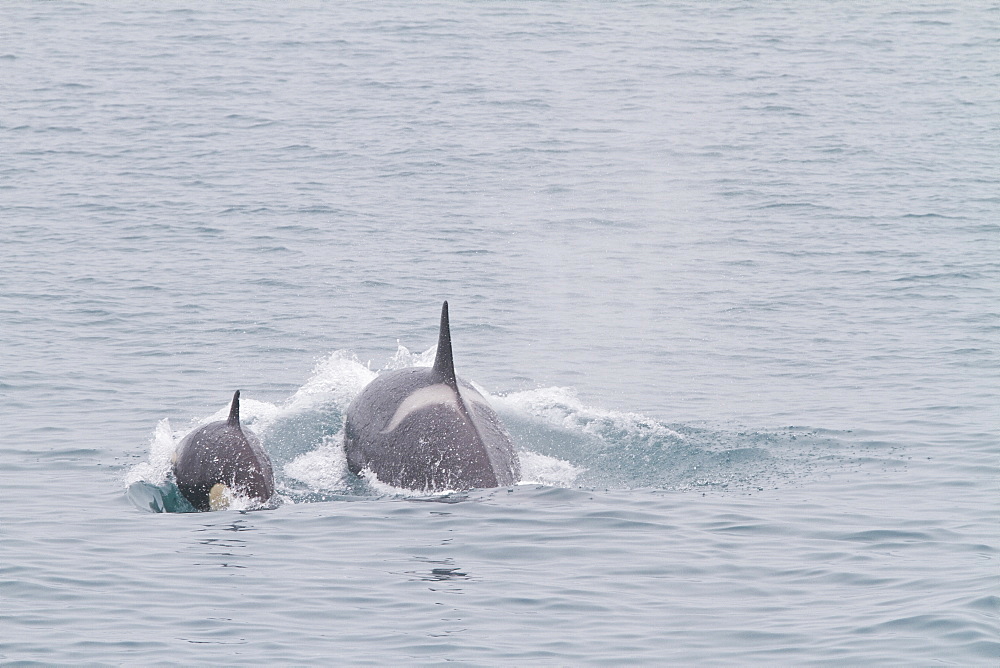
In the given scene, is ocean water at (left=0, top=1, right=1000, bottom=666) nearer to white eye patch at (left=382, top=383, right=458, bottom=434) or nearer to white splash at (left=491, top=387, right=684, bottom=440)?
white splash at (left=491, top=387, right=684, bottom=440)

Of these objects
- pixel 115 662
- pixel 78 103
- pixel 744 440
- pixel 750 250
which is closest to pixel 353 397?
pixel 744 440

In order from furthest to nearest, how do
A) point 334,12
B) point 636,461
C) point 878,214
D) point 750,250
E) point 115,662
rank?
point 334,12 → point 878,214 → point 750,250 → point 636,461 → point 115,662

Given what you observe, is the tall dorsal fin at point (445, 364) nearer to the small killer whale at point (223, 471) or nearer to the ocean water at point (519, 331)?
the ocean water at point (519, 331)

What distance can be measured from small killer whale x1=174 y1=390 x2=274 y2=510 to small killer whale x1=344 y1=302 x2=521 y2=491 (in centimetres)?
155

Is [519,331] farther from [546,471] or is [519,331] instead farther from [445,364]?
[445,364]

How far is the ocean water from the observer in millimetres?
12609

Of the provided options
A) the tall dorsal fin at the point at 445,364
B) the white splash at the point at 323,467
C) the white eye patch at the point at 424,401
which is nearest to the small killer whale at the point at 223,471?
the white splash at the point at 323,467

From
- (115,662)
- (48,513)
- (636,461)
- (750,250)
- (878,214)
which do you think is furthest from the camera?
(878,214)

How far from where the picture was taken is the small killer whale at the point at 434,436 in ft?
53.8

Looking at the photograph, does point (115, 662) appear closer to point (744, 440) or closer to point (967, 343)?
point (744, 440)

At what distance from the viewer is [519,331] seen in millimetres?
26969

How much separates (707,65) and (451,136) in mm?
15400

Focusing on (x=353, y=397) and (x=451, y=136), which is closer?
(x=353, y=397)

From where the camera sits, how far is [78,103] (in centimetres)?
4759
